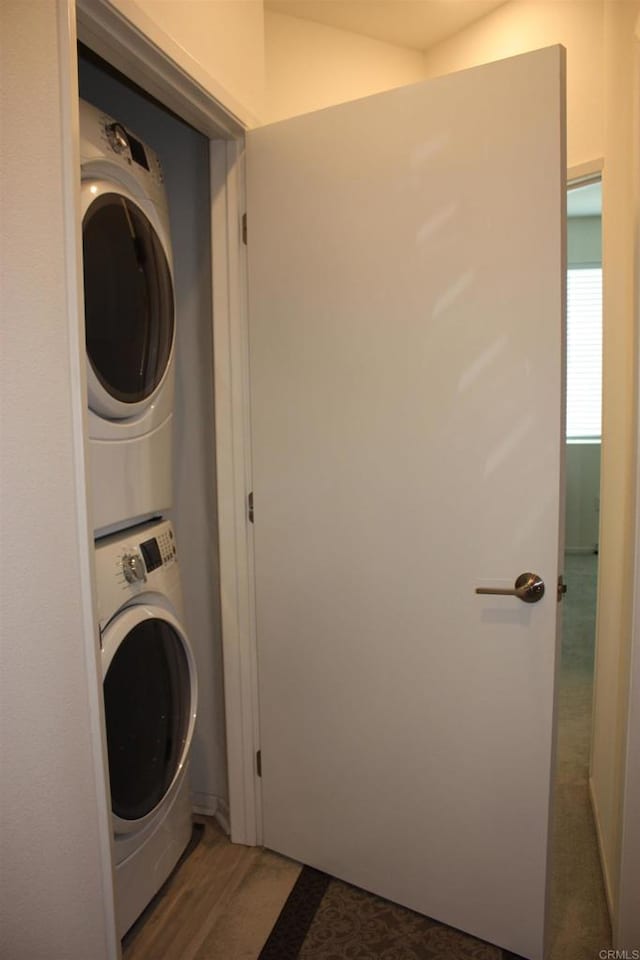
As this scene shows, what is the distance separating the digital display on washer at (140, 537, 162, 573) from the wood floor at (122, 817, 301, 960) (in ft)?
3.03

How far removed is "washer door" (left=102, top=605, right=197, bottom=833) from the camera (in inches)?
60.1

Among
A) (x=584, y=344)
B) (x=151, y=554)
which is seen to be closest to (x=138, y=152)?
(x=151, y=554)

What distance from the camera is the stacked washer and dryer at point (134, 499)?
4.82 ft

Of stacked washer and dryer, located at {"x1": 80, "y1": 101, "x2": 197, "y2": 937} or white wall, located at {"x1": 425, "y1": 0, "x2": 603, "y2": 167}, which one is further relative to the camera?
white wall, located at {"x1": 425, "y1": 0, "x2": 603, "y2": 167}

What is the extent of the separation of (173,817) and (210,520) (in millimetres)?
855

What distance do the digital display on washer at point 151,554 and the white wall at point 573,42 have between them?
5.56 feet

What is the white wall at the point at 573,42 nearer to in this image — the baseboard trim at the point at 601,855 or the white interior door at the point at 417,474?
the white interior door at the point at 417,474

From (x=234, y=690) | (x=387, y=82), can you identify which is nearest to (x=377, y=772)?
(x=234, y=690)

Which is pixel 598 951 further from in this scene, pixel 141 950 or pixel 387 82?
pixel 387 82

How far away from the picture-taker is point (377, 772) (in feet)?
5.68

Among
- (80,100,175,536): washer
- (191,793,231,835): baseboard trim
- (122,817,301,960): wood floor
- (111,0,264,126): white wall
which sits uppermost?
(111,0,264,126): white wall

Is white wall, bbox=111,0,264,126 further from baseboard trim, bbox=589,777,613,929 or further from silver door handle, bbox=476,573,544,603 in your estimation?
baseboard trim, bbox=589,777,613,929

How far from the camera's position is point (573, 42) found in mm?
2035

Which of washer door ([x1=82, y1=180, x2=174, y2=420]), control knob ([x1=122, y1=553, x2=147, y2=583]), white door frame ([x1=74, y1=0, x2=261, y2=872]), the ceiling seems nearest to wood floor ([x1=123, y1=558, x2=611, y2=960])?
white door frame ([x1=74, y1=0, x2=261, y2=872])
